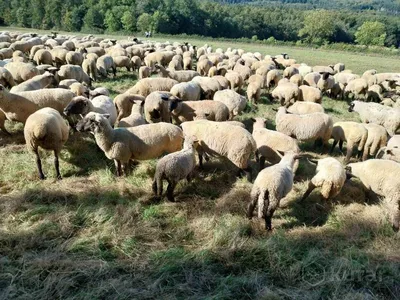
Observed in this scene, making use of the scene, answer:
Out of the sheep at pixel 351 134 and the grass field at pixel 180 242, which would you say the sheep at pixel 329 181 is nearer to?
the grass field at pixel 180 242

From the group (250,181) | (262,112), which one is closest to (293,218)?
(250,181)

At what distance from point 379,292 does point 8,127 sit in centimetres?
999

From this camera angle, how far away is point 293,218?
6.25m

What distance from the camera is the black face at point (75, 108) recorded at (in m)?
8.18

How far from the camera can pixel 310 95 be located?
13.1 m

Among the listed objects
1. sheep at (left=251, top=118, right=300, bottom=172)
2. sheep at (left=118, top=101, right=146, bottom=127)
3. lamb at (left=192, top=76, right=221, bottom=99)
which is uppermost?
lamb at (left=192, top=76, right=221, bottom=99)

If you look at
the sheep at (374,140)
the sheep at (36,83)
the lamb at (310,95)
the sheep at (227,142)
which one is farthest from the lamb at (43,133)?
the lamb at (310,95)

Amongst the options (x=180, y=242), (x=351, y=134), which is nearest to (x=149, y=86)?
(x=351, y=134)

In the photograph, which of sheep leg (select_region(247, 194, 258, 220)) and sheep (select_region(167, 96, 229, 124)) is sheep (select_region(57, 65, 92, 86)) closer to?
sheep (select_region(167, 96, 229, 124))

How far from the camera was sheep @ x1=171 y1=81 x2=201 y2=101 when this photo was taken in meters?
11.1

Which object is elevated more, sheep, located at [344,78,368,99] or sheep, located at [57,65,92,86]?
sheep, located at [57,65,92,86]

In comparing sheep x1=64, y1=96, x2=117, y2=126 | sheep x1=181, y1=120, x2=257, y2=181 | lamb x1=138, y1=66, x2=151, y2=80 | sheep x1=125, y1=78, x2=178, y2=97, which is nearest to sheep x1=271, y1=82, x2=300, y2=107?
sheep x1=125, y1=78, x2=178, y2=97

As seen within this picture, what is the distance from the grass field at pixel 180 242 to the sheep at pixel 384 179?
0.26m

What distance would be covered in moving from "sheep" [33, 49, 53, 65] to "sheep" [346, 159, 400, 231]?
55.7 ft
